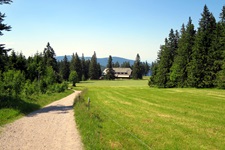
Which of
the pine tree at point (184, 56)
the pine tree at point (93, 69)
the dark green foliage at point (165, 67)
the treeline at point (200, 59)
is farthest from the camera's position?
the pine tree at point (93, 69)

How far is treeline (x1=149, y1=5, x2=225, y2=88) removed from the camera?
163 feet

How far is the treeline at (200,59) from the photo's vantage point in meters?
49.8

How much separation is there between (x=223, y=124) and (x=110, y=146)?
845 centimetres

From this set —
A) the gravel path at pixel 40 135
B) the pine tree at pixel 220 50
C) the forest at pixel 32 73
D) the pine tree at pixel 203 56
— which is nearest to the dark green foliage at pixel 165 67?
the pine tree at pixel 203 56

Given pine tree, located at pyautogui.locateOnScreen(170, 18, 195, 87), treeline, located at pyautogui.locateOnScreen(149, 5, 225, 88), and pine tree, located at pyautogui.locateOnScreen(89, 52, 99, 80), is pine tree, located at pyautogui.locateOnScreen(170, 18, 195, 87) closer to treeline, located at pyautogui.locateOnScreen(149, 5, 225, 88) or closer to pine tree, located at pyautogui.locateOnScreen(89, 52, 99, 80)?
treeline, located at pyautogui.locateOnScreen(149, 5, 225, 88)

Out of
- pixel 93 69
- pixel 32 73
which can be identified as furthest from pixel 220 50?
pixel 93 69

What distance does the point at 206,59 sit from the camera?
172ft

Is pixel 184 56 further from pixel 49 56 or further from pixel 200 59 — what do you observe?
pixel 49 56

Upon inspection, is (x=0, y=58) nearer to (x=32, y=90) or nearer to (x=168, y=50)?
(x=32, y=90)

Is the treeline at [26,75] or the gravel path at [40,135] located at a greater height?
the treeline at [26,75]

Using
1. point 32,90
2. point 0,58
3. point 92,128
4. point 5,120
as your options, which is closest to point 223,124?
point 92,128

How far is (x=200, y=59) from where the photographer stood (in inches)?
2080

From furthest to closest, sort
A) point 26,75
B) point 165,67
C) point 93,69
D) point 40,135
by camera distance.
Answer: point 93,69
point 165,67
point 26,75
point 40,135

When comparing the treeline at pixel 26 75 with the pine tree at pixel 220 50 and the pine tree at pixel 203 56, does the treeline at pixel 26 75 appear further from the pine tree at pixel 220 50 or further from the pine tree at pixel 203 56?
the pine tree at pixel 220 50
